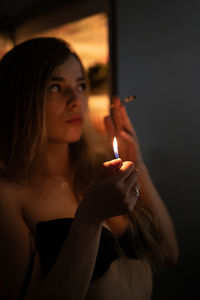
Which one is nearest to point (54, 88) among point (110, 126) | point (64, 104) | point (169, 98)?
point (64, 104)

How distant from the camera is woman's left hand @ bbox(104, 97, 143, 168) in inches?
34.8

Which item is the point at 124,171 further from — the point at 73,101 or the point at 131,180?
the point at 73,101

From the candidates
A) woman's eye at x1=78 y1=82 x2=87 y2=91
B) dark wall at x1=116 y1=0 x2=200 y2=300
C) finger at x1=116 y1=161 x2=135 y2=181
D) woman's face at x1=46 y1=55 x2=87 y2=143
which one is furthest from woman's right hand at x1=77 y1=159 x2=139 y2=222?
dark wall at x1=116 y1=0 x2=200 y2=300

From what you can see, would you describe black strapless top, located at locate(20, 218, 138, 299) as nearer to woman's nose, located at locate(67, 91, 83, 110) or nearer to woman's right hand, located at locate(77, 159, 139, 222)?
woman's right hand, located at locate(77, 159, 139, 222)

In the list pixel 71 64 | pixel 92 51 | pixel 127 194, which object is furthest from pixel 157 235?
pixel 92 51

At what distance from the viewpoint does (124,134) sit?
0.88m

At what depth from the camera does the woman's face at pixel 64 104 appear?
0.75 m

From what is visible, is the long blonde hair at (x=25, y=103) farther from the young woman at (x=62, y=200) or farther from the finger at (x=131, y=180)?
the finger at (x=131, y=180)

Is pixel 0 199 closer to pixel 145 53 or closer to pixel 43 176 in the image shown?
pixel 43 176

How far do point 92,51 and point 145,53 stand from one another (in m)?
0.33

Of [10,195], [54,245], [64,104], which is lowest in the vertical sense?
[54,245]

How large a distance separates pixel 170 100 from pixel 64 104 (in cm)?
50

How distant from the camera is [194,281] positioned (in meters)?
1.11

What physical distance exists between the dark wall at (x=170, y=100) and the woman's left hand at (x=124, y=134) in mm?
236
